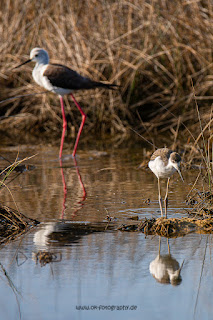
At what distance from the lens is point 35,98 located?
10.8 m

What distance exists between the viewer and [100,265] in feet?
12.2

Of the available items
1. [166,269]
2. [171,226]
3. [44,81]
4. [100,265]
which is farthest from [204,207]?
[44,81]

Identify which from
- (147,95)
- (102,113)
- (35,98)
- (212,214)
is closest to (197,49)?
(147,95)

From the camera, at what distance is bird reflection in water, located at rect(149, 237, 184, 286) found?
346 cm

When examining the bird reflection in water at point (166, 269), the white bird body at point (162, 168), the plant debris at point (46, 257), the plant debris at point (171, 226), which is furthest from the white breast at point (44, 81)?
the bird reflection in water at point (166, 269)

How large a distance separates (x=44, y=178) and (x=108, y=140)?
10.4 feet

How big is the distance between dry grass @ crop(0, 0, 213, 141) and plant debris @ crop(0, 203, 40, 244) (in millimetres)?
5571

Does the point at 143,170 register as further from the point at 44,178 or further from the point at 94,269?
the point at 94,269

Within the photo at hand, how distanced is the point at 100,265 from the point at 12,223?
123cm

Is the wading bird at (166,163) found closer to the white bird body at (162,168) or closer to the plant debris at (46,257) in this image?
the white bird body at (162,168)

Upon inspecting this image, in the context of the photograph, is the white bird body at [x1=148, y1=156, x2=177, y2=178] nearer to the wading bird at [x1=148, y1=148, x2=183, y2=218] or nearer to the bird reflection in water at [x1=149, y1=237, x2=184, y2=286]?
the wading bird at [x1=148, y1=148, x2=183, y2=218]

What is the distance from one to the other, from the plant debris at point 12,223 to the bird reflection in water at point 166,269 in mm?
1262

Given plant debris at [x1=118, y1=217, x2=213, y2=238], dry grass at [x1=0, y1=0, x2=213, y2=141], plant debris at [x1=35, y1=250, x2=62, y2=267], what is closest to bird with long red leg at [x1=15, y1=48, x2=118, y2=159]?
dry grass at [x1=0, y1=0, x2=213, y2=141]

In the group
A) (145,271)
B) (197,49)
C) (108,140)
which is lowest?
(145,271)
